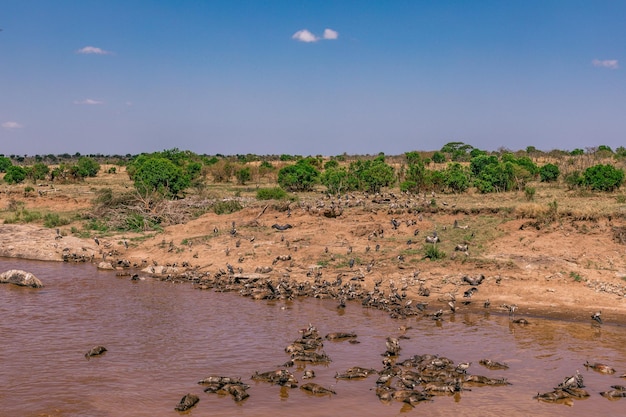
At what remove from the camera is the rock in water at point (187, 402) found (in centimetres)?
1029

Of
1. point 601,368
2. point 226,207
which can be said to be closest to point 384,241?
point 226,207

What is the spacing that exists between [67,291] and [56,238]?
7.90 metres

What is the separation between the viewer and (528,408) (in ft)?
→ 34.2

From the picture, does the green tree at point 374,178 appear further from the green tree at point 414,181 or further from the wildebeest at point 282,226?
the wildebeest at point 282,226

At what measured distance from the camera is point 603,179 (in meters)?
33.9

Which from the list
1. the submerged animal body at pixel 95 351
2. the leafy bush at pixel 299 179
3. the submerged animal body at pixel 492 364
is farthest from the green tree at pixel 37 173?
the submerged animal body at pixel 492 364

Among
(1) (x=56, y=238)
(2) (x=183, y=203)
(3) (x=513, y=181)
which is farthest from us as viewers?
(3) (x=513, y=181)

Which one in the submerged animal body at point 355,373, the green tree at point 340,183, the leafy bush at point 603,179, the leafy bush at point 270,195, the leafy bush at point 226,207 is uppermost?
the leafy bush at point 603,179

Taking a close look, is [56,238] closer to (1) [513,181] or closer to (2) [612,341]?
(2) [612,341]

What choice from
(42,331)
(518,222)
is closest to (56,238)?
(42,331)

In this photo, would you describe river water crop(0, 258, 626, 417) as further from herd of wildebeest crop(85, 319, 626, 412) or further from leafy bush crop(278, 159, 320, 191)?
leafy bush crop(278, 159, 320, 191)

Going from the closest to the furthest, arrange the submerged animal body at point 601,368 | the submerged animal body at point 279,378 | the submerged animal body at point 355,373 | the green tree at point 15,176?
1. the submerged animal body at point 279,378
2. the submerged animal body at point 355,373
3. the submerged animal body at point 601,368
4. the green tree at point 15,176

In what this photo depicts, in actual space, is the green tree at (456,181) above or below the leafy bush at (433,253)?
above

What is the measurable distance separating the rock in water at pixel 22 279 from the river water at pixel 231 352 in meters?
0.33
